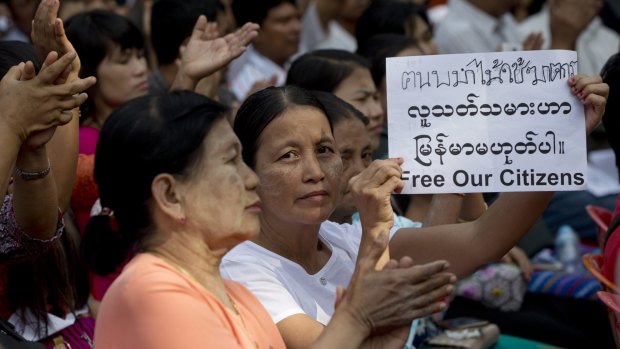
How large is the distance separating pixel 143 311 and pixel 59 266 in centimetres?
139

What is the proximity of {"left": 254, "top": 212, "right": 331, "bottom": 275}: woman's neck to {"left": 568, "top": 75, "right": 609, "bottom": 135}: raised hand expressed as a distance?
35.7 inches

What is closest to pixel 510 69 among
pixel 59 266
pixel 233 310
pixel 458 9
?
A: pixel 233 310

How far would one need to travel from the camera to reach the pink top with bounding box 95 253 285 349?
2.54 m

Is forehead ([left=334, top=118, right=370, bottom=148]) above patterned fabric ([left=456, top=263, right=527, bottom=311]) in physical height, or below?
above

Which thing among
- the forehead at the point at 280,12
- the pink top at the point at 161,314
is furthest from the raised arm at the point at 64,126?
the forehead at the point at 280,12

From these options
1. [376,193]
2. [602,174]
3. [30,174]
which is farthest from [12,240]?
[602,174]

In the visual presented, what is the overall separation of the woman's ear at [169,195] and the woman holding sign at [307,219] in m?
0.51

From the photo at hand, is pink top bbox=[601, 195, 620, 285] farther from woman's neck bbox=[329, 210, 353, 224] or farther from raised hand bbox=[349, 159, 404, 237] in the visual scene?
woman's neck bbox=[329, 210, 353, 224]

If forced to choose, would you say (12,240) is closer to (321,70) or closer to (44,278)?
(44,278)

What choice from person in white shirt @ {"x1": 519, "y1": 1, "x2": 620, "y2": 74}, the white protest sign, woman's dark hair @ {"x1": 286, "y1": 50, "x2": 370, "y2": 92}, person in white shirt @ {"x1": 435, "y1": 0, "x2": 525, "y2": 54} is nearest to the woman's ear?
the white protest sign

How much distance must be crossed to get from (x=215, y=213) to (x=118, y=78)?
275 centimetres

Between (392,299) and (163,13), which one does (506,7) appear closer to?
(163,13)

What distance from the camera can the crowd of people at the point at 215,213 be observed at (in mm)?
2736

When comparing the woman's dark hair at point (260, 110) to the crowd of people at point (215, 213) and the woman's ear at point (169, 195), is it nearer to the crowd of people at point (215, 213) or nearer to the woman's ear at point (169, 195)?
the crowd of people at point (215, 213)
